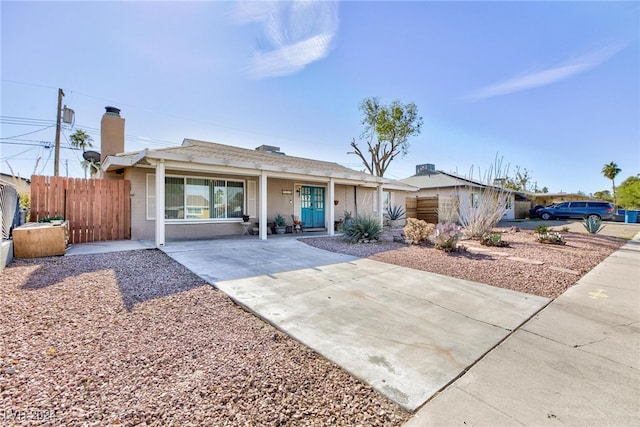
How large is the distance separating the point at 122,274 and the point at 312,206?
8.99m

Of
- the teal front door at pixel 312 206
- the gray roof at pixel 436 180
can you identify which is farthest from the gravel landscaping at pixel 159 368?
the gray roof at pixel 436 180

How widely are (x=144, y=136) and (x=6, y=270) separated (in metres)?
18.6

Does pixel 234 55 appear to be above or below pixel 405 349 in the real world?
above

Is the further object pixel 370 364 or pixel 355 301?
pixel 355 301

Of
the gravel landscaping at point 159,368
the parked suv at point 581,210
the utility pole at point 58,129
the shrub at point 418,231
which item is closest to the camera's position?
the gravel landscaping at point 159,368

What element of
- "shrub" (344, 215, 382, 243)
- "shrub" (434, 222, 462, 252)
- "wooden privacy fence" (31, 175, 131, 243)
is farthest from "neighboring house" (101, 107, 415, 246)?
"shrub" (434, 222, 462, 252)

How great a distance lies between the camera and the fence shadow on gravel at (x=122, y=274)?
13.6 ft

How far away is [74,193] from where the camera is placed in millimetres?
8266

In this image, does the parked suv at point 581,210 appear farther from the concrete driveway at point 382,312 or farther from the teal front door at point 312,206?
the concrete driveway at point 382,312

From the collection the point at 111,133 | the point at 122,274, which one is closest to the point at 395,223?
the point at 122,274

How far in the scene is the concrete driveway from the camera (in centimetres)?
236

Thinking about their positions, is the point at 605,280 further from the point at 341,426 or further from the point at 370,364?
the point at 341,426

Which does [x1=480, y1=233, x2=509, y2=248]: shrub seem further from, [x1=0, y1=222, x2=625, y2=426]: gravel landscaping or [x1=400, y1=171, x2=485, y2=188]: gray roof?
[x1=400, y1=171, x2=485, y2=188]: gray roof

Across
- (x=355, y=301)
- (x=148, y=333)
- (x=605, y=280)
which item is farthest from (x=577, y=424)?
(x=605, y=280)
